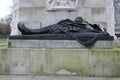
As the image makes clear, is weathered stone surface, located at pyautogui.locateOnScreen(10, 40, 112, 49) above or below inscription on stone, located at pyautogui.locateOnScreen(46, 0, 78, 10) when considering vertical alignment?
below

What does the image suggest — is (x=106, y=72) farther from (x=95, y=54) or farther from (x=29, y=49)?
(x=29, y=49)

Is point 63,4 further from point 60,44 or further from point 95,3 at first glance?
point 60,44

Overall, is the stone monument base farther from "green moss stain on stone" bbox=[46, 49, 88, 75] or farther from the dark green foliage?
the dark green foliage

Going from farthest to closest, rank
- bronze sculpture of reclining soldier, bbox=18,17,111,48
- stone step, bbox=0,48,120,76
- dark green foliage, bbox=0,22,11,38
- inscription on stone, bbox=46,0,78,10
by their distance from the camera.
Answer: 1. dark green foliage, bbox=0,22,11,38
2. inscription on stone, bbox=46,0,78,10
3. bronze sculpture of reclining soldier, bbox=18,17,111,48
4. stone step, bbox=0,48,120,76

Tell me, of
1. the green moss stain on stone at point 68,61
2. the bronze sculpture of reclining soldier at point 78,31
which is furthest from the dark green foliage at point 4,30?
the green moss stain on stone at point 68,61

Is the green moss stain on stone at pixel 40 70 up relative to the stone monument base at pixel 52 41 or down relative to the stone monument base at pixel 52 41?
down

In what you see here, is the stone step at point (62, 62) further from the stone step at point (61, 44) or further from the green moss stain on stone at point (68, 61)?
the stone step at point (61, 44)

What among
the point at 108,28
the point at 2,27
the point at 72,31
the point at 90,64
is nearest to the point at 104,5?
the point at 108,28

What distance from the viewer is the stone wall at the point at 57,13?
8.16 metres

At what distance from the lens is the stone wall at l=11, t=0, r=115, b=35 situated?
816 cm

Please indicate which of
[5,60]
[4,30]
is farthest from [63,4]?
[4,30]

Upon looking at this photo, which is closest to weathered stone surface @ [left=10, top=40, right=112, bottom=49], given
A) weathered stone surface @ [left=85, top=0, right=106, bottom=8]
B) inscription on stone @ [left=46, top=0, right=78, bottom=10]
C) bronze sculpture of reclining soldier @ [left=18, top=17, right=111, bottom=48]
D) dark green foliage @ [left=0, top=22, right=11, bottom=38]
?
bronze sculpture of reclining soldier @ [left=18, top=17, right=111, bottom=48]

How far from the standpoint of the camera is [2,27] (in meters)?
71.1

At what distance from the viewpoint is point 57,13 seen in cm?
820
